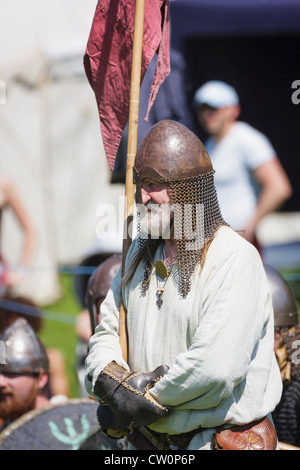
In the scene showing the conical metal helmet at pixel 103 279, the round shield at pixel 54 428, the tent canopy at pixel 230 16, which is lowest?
the round shield at pixel 54 428

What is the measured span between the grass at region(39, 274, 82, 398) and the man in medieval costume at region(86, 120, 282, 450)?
11.2 ft

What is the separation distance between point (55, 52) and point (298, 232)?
399 centimetres

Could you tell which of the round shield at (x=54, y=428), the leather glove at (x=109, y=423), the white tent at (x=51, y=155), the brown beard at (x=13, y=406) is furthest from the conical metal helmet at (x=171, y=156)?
the white tent at (x=51, y=155)

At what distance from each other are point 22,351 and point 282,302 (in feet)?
5.05

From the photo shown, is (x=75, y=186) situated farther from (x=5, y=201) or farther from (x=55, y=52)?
(x=5, y=201)

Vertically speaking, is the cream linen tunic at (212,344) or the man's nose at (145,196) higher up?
the man's nose at (145,196)

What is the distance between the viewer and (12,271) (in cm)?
950

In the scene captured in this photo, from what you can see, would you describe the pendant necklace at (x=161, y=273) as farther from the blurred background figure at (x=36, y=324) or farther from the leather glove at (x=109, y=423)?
the blurred background figure at (x=36, y=324)

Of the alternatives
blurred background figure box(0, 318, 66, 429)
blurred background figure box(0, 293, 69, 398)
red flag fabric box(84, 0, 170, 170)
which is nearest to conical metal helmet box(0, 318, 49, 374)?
blurred background figure box(0, 318, 66, 429)

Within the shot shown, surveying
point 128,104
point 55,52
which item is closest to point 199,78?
point 55,52

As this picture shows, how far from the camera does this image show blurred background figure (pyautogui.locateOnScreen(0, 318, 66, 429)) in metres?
5.16

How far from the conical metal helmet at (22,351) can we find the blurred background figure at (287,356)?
1413 mm

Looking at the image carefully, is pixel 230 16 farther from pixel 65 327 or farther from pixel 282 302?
pixel 282 302

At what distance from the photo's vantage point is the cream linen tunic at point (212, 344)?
11.3 feet
